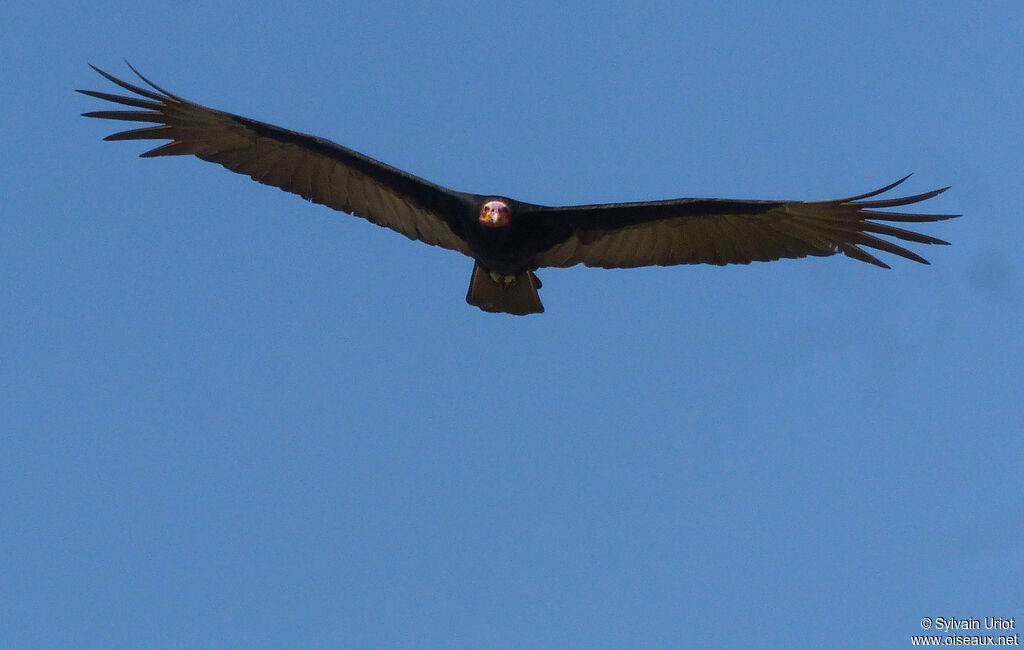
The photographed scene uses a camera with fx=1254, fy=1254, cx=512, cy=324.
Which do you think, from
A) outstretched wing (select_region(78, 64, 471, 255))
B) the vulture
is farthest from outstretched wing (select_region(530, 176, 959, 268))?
outstretched wing (select_region(78, 64, 471, 255))

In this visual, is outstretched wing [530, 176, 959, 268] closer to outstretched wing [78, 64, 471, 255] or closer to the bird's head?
the bird's head

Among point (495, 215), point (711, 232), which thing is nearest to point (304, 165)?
point (495, 215)

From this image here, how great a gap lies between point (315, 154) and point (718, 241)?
524cm

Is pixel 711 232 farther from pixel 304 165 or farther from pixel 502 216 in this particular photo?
pixel 304 165

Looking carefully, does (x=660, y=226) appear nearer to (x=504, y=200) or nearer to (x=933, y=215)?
(x=504, y=200)

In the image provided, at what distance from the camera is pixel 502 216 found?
50.0ft

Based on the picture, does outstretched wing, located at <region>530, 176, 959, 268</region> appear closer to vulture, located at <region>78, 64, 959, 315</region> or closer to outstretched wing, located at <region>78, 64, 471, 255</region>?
vulture, located at <region>78, 64, 959, 315</region>

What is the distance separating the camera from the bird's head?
15.2 m

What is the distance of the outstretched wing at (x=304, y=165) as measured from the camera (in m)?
15.6

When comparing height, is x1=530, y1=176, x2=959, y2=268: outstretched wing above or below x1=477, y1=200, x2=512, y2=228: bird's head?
above

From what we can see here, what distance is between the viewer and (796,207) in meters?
15.4

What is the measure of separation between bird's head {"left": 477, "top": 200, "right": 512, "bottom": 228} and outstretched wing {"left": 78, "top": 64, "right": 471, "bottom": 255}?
56 cm

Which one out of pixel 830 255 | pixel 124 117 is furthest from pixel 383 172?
pixel 830 255

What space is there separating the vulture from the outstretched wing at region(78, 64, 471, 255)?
0.04 ft
